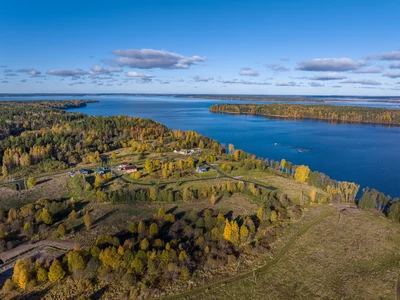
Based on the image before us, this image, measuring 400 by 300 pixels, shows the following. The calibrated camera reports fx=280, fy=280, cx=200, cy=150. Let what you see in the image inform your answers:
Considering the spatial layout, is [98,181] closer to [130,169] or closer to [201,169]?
[130,169]

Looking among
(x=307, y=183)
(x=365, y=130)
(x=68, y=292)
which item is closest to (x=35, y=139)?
(x=68, y=292)

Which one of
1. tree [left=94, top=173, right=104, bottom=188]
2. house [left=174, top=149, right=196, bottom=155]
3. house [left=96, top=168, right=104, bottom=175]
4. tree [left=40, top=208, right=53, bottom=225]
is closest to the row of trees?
tree [left=40, top=208, right=53, bottom=225]

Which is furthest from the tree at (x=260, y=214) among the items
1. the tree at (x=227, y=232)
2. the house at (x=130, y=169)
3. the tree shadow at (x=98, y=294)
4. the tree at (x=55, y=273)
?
the house at (x=130, y=169)

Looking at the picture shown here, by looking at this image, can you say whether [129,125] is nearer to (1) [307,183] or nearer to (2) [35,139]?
(2) [35,139]

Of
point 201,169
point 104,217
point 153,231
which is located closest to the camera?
point 153,231

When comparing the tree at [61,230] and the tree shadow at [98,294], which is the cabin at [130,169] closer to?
the tree at [61,230]

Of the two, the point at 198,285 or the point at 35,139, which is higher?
the point at 35,139

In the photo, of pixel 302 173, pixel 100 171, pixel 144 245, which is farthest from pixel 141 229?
pixel 302 173
